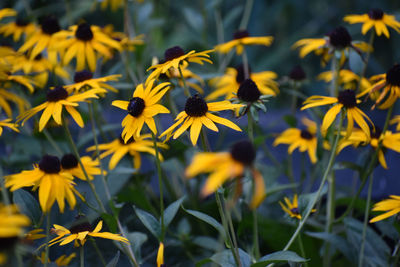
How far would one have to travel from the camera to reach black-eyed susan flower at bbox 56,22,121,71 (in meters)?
0.74

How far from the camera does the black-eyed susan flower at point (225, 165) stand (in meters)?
0.34

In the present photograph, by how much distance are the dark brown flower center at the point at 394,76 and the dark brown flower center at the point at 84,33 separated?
48 centimetres

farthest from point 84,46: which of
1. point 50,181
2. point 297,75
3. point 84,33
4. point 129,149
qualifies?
point 297,75

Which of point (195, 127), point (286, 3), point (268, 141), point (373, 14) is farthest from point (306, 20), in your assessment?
point (195, 127)

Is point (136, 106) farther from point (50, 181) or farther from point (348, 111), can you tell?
point (348, 111)

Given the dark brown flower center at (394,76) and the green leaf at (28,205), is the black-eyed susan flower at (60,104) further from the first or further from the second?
the dark brown flower center at (394,76)

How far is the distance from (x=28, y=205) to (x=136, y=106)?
185mm

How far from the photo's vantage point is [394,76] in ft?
2.03

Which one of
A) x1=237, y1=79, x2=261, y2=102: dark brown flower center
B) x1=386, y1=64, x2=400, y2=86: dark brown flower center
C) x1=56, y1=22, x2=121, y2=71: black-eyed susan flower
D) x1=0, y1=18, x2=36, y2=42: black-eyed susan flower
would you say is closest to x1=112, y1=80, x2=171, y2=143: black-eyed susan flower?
x1=237, y1=79, x2=261, y2=102: dark brown flower center

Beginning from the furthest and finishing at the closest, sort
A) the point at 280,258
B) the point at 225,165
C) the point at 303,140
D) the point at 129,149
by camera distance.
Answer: the point at 303,140
the point at 129,149
the point at 280,258
the point at 225,165

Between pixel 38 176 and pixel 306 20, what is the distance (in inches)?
66.0

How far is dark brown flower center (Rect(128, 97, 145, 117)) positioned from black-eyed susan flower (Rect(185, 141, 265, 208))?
7.7 inches

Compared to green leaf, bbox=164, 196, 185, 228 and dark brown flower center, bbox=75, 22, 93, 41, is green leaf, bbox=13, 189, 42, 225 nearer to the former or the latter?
green leaf, bbox=164, 196, 185, 228

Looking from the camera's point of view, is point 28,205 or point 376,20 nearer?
point 28,205
